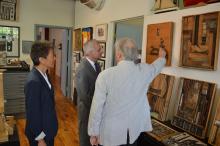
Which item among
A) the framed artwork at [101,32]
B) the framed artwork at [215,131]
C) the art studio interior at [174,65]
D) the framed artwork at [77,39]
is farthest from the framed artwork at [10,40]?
the framed artwork at [215,131]

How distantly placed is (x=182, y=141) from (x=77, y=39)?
3.88 meters

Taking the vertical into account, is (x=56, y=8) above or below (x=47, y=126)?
above

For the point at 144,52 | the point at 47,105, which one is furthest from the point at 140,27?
the point at 47,105

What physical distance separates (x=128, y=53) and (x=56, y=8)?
166 inches

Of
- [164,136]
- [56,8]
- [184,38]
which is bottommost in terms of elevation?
[164,136]

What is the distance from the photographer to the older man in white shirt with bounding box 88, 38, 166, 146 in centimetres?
172

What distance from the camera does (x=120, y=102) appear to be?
174 cm

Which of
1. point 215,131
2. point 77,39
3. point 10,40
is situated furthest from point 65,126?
point 215,131

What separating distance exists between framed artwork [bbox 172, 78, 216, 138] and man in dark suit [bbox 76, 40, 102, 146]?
0.88 metres

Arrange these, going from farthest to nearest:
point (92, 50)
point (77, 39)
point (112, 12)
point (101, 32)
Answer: point (77, 39) → point (101, 32) → point (112, 12) → point (92, 50)

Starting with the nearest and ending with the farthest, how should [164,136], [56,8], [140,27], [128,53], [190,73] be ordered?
1. [128,53]
2. [164,136]
3. [190,73]
4. [140,27]
5. [56,8]

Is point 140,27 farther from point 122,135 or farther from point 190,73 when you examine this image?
point 122,135

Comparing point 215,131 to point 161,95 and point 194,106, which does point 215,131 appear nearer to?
point 194,106

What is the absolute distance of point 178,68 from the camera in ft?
7.59
